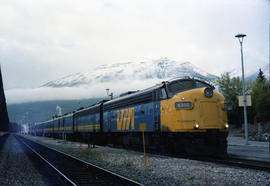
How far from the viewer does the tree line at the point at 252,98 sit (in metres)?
46.9

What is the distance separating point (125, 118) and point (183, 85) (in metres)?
6.65

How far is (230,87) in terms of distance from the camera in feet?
193

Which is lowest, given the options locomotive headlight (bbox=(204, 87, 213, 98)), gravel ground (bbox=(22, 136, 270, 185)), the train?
gravel ground (bbox=(22, 136, 270, 185))

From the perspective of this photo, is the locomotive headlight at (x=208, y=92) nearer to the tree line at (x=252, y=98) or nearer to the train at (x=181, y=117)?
the train at (x=181, y=117)

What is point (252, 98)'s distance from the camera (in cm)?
5169

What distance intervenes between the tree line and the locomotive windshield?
3366 cm

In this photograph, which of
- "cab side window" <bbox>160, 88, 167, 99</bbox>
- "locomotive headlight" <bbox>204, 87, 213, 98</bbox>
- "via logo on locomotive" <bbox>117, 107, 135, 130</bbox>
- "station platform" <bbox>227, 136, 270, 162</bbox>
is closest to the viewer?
"locomotive headlight" <bbox>204, 87, 213, 98</bbox>

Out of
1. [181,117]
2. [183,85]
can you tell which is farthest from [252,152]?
[181,117]

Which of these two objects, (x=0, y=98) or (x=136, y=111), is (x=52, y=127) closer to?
(x=0, y=98)

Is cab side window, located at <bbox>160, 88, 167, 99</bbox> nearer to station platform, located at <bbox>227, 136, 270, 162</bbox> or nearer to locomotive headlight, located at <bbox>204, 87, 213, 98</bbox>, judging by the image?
locomotive headlight, located at <bbox>204, 87, 213, 98</bbox>

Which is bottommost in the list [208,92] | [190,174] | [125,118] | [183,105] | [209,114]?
[190,174]

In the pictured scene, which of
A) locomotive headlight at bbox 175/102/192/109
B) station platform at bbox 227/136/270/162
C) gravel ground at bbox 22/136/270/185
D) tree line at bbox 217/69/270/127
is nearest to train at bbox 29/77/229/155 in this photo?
locomotive headlight at bbox 175/102/192/109

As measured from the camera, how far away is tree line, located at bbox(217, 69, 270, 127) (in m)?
46.9

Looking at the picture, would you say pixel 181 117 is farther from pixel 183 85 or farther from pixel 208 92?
pixel 183 85
